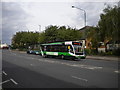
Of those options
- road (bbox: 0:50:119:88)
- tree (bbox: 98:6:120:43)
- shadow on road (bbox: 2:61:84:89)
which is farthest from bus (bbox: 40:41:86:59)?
shadow on road (bbox: 2:61:84:89)

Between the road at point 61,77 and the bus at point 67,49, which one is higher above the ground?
the bus at point 67,49

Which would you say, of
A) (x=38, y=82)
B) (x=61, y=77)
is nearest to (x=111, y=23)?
(x=61, y=77)

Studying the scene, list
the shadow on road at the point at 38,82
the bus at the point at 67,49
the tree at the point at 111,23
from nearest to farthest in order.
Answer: the shadow on road at the point at 38,82 < the bus at the point at 67,49 < the tree at the point at 111,23

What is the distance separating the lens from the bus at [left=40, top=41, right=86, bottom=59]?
2477 cm

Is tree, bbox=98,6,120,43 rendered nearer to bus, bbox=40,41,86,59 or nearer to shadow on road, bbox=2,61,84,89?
bus, bbox=40,41,86,59

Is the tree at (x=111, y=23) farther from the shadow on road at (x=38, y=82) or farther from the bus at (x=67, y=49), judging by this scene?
the shadow on road at (x=38, y=82)

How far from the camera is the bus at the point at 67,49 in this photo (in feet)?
81.3

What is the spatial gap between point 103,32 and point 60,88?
26931mm

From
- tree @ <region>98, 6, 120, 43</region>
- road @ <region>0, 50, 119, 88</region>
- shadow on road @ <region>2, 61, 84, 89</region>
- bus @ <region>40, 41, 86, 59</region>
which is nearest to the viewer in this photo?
shadow on road @ <region>2, 61, 84, 89</region>

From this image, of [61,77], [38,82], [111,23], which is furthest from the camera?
[111,23]

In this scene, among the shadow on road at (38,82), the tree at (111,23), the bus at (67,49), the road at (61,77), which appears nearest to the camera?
the shadow on road at (38,82)

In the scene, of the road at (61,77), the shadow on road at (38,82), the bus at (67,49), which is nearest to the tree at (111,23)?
the bus at (67,49)

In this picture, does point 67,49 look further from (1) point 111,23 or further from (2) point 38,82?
(2) point 38,82

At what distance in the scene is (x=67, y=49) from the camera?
2573 cm
